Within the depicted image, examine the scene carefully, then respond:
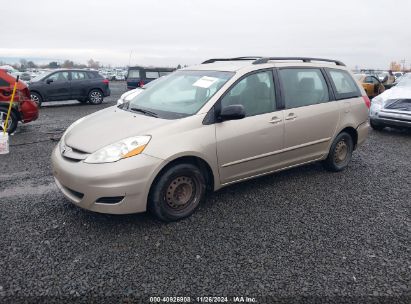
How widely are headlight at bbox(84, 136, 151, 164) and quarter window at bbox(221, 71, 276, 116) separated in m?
1.07

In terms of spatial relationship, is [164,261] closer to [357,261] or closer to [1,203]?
[357,261]

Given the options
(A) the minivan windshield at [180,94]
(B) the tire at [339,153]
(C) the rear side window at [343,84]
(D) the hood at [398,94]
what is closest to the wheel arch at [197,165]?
(A) the minivan windshield at [180,94]

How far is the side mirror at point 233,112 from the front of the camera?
3557 mm

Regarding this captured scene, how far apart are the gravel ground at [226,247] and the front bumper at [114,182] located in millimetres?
333

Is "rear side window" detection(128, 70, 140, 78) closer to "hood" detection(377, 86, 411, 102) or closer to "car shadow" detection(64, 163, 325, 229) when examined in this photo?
"hood" detection(377, 86, 411, 102)

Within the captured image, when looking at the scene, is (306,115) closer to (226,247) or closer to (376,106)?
(226,247)

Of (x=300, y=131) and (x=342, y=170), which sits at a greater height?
(x=300, y=131)

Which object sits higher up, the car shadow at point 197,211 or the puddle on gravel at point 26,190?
the puddle on gravel at point 26,190

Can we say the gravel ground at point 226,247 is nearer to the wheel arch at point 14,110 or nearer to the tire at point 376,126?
the wheel arch at point 14,110

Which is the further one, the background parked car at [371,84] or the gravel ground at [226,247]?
the background parked car at [371,84]

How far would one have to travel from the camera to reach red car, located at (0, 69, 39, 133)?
7668mm

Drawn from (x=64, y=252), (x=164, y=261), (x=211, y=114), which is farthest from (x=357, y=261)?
(x=64, y=252)

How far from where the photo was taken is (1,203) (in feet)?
13.1

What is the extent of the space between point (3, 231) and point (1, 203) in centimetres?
79
